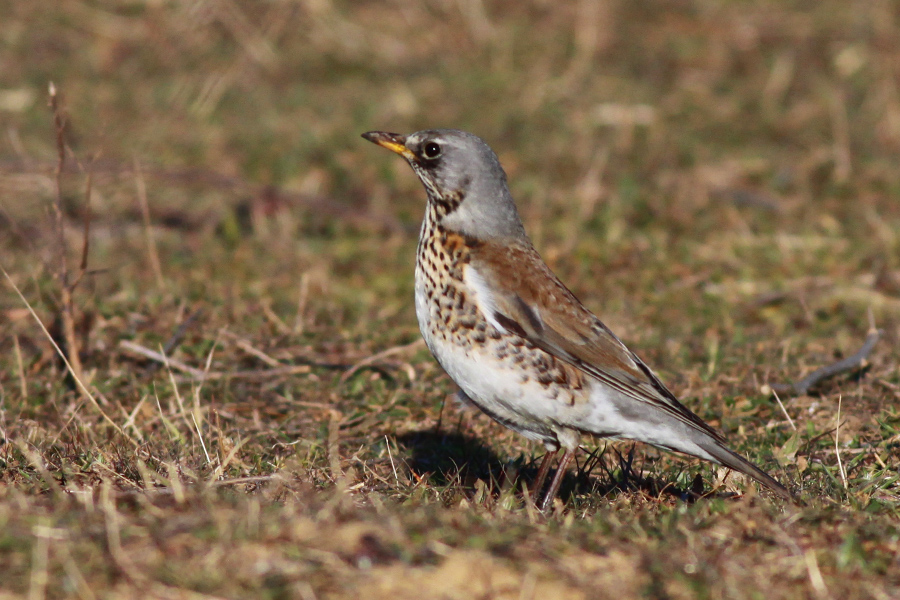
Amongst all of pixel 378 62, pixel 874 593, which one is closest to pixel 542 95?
pixel 378 62

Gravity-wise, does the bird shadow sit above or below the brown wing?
below

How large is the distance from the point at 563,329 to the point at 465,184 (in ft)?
2.70

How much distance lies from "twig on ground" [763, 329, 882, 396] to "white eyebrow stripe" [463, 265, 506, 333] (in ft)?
6.26

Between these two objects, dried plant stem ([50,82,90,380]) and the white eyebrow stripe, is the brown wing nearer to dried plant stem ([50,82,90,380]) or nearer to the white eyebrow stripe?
the white eyebrow stripe

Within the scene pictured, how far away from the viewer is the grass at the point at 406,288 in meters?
3.43

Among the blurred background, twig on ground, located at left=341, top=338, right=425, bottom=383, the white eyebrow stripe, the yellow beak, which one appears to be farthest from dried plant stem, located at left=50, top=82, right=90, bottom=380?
the white eyebrow stripe

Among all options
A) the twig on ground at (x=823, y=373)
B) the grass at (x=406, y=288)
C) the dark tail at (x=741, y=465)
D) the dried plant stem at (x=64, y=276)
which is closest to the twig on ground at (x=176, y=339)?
the grass at (x=406, y=288)

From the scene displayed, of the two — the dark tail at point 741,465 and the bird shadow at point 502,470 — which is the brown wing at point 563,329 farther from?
the bird shadow at point 502,470

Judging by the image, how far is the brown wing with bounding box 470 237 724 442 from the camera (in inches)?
181

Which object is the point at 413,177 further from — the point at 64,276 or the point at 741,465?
the point at 741,465

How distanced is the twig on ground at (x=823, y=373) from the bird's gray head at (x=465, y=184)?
1.73m

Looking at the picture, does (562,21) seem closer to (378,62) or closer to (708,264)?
(378,62)

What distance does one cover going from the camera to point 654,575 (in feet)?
11.1

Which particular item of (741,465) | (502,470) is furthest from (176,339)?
(741,465)
